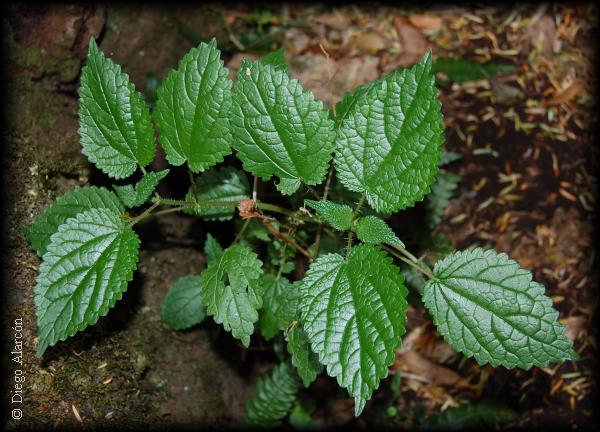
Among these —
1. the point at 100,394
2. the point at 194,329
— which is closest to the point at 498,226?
the point at 194,329

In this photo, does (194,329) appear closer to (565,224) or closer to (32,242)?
(32,242)

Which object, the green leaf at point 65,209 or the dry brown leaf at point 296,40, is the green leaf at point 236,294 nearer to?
the green leaf at point 65,209

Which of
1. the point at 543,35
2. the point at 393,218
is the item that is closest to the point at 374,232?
the point at 393,218

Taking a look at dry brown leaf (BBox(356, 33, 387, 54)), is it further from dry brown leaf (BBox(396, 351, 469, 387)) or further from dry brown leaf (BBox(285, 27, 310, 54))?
dry brown leaf (BBox(396, 351, 469, 387))

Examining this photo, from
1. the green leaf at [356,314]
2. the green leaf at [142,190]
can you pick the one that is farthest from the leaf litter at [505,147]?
the green leaf at [142,190]

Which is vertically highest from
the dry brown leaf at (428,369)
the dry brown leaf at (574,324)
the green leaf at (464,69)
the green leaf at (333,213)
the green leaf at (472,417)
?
the green leaf at (333,213)

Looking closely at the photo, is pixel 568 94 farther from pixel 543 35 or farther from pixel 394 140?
pixel 394 140
